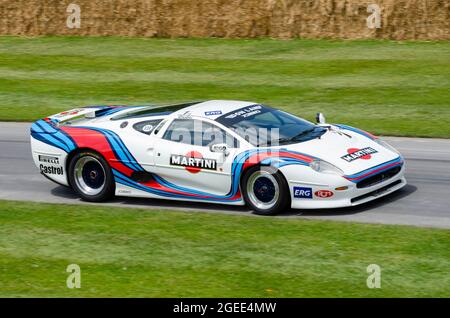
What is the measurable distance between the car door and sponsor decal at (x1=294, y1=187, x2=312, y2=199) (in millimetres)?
959

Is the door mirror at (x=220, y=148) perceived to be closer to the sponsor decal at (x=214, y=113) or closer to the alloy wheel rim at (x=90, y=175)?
the sponsor decal at (x=214, y=113)

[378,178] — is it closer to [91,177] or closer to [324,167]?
[324,167]

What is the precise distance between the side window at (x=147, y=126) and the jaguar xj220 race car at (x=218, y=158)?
2cm

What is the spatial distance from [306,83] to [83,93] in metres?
5.24

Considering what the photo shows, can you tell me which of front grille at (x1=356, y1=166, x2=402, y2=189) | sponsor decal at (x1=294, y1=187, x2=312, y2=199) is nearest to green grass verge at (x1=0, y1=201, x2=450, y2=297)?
sponsor decal at (x1=294, y1=187, x2=312, y2=199)

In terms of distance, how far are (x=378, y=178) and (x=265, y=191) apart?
1.53 metres

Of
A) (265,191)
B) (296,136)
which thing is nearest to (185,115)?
(296,136)

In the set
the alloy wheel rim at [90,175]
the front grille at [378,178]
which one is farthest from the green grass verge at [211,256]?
the alloy wheel rim at [90,175]

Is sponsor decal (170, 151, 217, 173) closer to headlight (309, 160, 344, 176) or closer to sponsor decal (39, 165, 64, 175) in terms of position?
headlight (309, 160, 344, 176)

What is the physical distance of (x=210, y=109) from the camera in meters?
13.4

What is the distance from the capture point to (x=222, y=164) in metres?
12.6

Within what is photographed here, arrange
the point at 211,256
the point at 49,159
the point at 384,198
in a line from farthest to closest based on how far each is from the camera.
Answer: the point at 49,159, the point at 384,198, the point at 211,256
